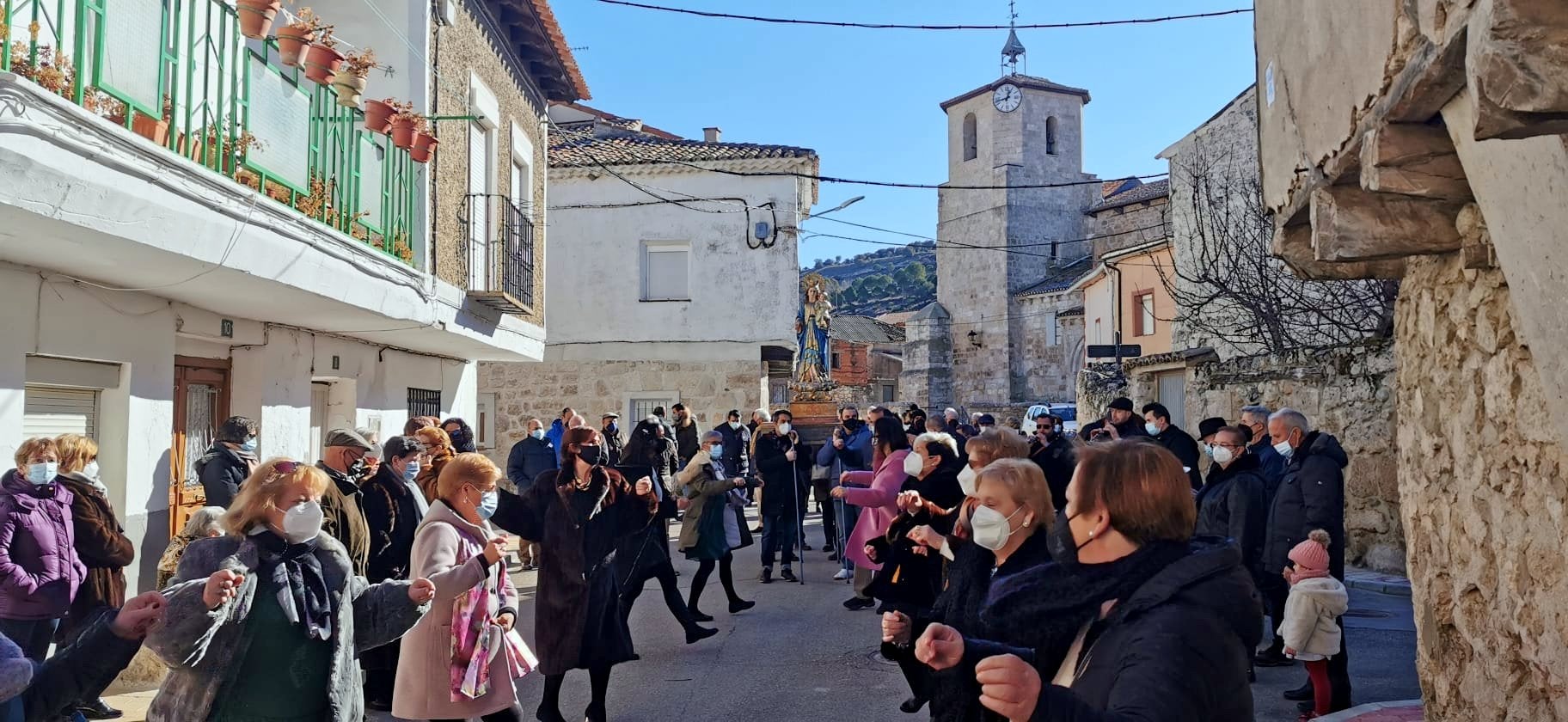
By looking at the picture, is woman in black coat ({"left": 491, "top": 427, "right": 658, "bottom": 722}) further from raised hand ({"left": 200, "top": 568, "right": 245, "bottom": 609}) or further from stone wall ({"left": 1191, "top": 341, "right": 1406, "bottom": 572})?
stone wall ({"left": 1191, "top": 341, "right": 1406, "bottom": 572})

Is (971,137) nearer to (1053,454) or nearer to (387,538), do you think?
(1053,454)

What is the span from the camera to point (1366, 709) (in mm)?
5469

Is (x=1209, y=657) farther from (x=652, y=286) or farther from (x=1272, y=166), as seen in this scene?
(x=652, y=286)

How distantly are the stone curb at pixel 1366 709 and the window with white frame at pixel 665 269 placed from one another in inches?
658

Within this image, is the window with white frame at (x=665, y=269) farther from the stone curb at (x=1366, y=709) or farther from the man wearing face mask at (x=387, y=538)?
the stone curb at (x=1366, y=709)

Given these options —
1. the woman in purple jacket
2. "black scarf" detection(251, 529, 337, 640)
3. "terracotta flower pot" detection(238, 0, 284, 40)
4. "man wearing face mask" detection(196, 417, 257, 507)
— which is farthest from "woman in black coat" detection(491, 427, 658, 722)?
"terracotta flower pot" detection(238, 0, 284, 40)

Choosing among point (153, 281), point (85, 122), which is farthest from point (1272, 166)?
point (153, 281)

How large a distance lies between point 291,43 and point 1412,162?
686cm

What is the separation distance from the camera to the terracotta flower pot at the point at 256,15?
6.77 metres

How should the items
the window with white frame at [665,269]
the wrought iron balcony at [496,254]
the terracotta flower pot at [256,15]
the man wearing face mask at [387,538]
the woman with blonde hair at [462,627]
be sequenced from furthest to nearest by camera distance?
the window with white frame at [665,269]
the wrought iron balcony at [496,254]
the terracotta flower pot at [256,15]
the man wearing face mask at [387,538]
the woman with blonde hair at [462,627]

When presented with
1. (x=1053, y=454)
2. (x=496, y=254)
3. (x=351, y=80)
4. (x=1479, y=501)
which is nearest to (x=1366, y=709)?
(x=1479, y=501)

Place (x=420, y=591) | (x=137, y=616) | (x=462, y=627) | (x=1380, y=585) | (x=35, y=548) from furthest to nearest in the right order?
1. (x=1380, y=585)
2. (x=35, y=548)
3. (x=462, y=627)
4. (x=420, y=591)
5. (x=137, y=616)

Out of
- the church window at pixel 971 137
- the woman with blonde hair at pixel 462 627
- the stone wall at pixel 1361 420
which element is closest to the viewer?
the woman with blonde hair at pixel 462 627

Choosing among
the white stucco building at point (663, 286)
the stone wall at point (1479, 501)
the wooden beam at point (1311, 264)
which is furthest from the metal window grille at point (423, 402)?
the stone wall at point (1479, 501)
